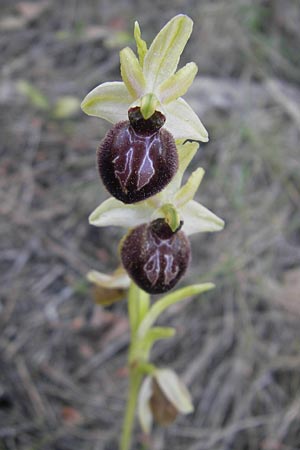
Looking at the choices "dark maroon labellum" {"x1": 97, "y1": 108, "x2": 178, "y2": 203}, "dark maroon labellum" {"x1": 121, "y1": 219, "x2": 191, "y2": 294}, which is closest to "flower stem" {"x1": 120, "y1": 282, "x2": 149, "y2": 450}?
"dark maroon labellum" {"x1": 121, "y1": 219, "x2": 191, "y2": 294}

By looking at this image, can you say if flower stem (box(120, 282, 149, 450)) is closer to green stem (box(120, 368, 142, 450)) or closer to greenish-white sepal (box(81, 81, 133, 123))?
green stem (box(120, 368, 142, 450))

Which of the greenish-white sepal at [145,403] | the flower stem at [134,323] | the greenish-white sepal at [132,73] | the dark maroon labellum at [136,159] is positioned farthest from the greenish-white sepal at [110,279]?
the greenish-white sepal at [132,73]

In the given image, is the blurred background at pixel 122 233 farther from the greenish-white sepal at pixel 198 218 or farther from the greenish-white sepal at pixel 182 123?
the greenish-white sepal at pixel 182 123

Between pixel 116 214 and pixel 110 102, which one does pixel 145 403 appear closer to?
pixel 116 214

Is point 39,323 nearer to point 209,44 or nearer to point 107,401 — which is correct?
point 107,401

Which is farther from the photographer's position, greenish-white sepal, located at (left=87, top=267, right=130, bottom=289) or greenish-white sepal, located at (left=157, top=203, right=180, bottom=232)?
greenish-white sepal, located at (left=87, top=267, right=130, bottom=289)

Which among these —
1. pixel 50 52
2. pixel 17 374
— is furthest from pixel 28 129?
pixel 17 374

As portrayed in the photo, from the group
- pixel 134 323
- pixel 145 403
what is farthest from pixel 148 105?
pixel 145 403
